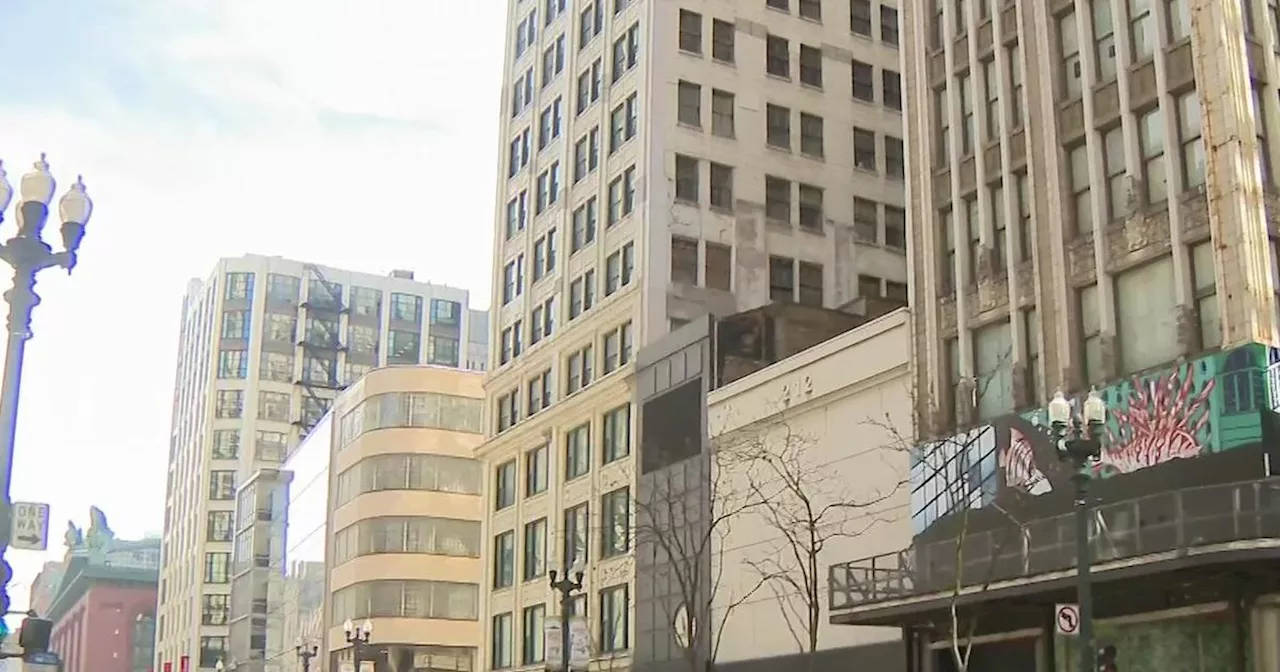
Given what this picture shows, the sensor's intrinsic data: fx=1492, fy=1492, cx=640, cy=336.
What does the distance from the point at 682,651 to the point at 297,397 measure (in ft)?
302

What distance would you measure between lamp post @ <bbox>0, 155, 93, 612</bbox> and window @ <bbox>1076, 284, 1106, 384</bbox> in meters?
23.7

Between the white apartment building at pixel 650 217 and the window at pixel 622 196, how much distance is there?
0.31 ft

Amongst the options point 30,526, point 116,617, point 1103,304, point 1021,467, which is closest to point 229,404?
point 116,617

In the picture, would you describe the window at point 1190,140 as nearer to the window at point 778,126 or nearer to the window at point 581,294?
the window at point 778,126

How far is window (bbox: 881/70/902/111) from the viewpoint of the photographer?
213 feet

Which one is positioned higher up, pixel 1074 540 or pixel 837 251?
pixel 837 251

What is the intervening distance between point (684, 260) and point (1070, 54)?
915 inches

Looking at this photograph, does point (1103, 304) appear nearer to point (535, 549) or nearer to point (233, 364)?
point (535, 549)

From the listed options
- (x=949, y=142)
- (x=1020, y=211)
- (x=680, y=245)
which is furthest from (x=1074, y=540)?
(x=680, y=245)

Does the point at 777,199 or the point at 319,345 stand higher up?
the point at 319,345

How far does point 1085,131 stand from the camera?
116 feet

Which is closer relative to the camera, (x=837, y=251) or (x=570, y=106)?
(x=837, y=251)

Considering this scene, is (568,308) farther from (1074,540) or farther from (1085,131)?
(1074,540)

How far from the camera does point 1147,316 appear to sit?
108 feet
